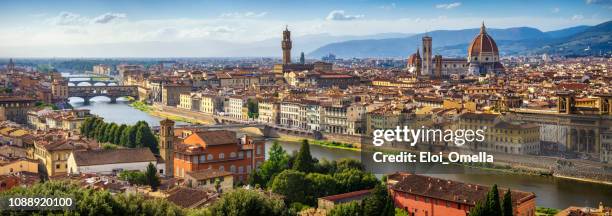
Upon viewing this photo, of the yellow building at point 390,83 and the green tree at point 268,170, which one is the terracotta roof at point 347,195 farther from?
the yellow building at point 390,83

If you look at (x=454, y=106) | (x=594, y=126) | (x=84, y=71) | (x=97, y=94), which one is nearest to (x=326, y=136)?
(x=454, y=106)

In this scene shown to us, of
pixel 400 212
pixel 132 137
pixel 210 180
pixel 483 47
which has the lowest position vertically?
pixel 400 212

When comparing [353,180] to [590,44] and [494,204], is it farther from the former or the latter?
[590,44]

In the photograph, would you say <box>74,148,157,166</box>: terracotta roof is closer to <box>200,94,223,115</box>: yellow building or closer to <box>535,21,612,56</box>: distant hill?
<box>200,94,223,115</box>: yellow building

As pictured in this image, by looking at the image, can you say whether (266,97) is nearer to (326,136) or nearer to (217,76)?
(326,136)

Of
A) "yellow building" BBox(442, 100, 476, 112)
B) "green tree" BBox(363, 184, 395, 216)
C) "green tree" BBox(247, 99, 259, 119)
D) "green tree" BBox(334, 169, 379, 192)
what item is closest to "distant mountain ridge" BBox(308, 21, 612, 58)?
"green tree" BBox(247, 99, 259, 119)

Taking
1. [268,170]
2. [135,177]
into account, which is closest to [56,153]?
[135,177]

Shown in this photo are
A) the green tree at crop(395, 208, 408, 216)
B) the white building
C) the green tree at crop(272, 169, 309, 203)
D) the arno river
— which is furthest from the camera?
the arno river
